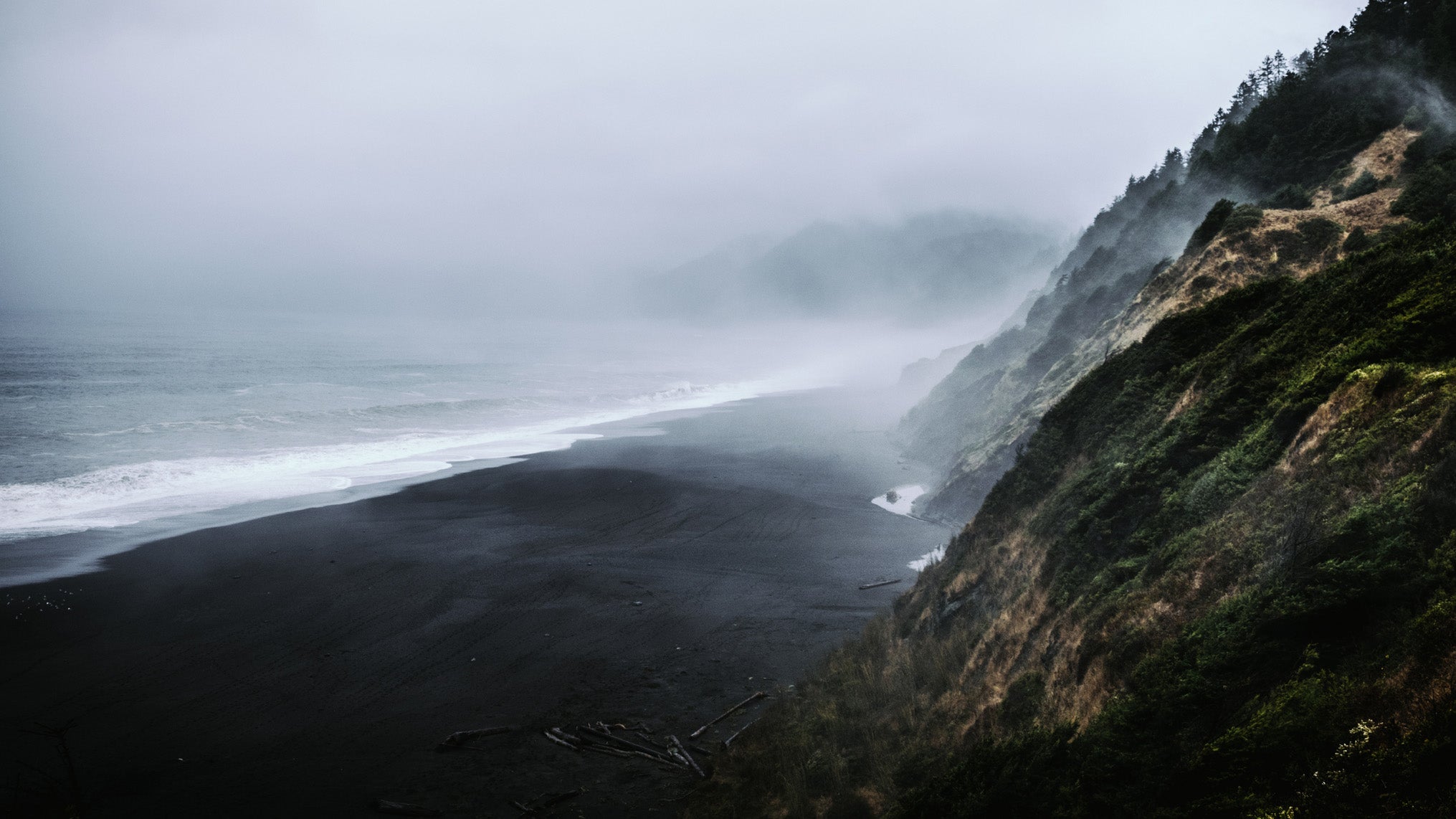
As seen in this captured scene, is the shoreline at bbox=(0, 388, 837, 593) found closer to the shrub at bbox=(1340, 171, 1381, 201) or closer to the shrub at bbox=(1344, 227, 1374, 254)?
the shrub at bbox=(1344, 227, 1374, 254)

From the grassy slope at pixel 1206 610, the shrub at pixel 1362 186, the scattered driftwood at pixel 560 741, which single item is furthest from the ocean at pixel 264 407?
the shrub at pixel 1362 186

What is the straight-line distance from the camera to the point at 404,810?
10.6m

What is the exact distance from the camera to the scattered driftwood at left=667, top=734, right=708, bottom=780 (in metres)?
11.4

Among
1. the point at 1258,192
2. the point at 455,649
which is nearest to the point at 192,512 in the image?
the point at 455,649

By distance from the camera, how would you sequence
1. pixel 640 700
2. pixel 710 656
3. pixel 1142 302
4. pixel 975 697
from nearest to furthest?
1. pixel 975 697
2. pixel 640 700
3. pixel 710 656
4. pixel 1142 302

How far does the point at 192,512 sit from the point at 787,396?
2231 inches

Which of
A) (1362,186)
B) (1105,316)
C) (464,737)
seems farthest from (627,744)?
(1105,316)

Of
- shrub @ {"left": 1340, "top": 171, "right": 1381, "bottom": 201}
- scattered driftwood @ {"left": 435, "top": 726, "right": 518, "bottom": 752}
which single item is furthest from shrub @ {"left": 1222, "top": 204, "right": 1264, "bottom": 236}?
scattered driftwood @ {"left": 435, "top": 726, "right": 518, "bottom": 752}

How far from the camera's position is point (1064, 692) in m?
7.84

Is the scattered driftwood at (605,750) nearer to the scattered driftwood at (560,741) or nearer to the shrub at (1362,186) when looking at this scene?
the scattered driftwood at (560,741)

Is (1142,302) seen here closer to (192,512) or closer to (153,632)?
(153,632)

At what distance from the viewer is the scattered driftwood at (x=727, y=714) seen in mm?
12594

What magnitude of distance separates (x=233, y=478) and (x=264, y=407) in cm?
2171

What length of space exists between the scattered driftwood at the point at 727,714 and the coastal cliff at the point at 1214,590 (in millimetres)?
873
